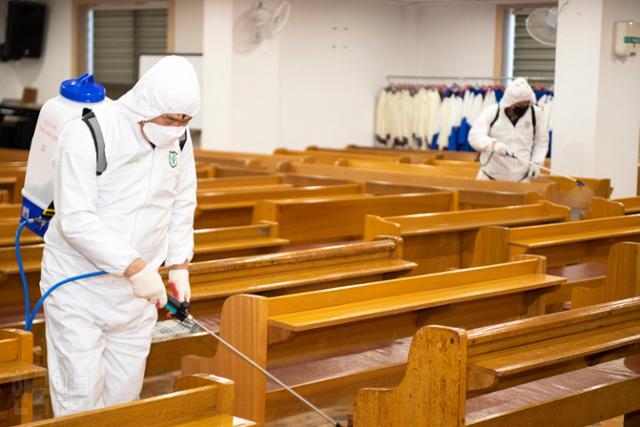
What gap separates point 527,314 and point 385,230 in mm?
923

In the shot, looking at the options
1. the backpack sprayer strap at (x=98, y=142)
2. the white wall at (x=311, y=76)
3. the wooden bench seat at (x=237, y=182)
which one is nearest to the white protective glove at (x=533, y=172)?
the wooden bench seat at (x=237, y=182)

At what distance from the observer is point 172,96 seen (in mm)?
2996

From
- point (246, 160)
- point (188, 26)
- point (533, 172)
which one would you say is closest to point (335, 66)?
point (188, 26)

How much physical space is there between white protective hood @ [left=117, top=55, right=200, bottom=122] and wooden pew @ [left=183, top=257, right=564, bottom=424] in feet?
2.64

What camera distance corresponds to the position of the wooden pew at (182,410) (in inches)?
96.1

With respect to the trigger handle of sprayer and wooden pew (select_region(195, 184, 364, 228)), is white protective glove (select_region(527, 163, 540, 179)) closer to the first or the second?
wooden pew (select_region(195, 184, 364, 228))

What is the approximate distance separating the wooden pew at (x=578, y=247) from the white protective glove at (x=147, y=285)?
8.08 feet

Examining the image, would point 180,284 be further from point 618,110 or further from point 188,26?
point 188,26

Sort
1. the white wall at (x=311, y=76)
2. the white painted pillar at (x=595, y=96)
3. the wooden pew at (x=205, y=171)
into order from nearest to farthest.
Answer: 1. the white painted pillar at (x=595, y=96)
2. the wooden pew at (x=205, y=171)
3. the white wall at (x=311, y=76)

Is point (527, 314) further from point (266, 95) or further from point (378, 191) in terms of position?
point (266, 95)

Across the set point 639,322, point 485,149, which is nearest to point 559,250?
point 639,322

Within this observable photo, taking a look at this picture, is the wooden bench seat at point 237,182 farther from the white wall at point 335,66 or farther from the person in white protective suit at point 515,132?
the white wall at point 335,66

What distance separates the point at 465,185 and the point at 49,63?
27.0ft

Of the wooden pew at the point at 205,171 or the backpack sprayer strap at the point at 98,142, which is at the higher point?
the backpack sprayer strap at the point at 98,142
